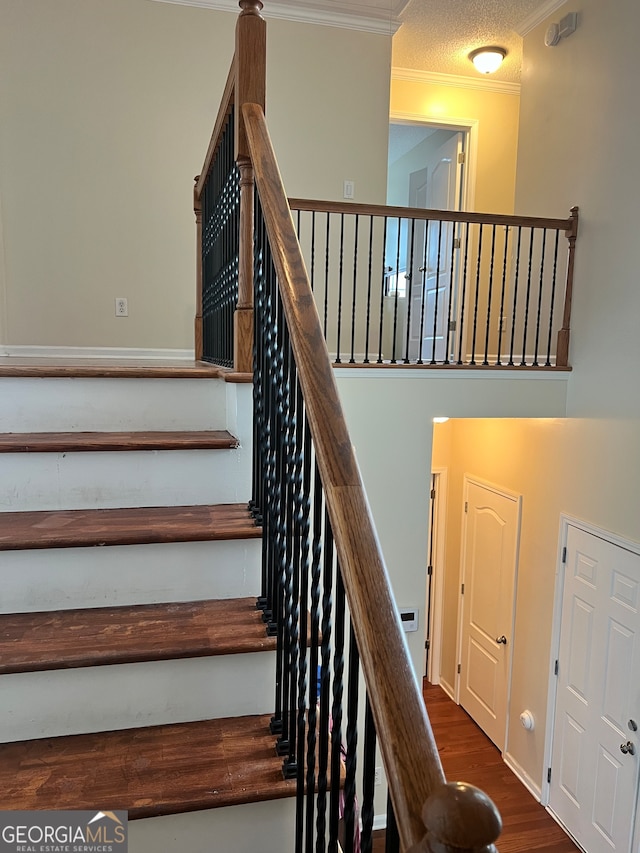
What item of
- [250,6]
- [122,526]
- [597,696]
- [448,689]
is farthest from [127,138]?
[448,689]

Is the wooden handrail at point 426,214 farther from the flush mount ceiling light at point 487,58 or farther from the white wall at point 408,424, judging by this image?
the flush mount ceiling light at point 487,58

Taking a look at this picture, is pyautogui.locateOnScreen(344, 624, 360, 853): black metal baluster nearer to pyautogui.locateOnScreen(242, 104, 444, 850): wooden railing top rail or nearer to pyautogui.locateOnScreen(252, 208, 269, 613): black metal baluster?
pyautogui.locateOnScreen(242, 104, 444, 850): wooden railing top rail

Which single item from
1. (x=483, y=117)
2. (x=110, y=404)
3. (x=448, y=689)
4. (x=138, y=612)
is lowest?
(x=448, y=689)

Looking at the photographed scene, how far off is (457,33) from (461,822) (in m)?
5.51

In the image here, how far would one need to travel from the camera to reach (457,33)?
4742 millimetres

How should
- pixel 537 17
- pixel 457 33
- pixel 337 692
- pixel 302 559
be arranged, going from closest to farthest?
pixel 337 692 < pixel 302 559 < pixel 537 17 < pixel 457 33

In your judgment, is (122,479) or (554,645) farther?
(554,645)

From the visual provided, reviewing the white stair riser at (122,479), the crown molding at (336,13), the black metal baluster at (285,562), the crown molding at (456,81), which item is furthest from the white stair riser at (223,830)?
the crown molding at (456,81)

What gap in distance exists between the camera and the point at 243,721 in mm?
1468

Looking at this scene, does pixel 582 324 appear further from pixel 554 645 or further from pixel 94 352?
pixel 94 352

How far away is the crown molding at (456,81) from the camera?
5371mm

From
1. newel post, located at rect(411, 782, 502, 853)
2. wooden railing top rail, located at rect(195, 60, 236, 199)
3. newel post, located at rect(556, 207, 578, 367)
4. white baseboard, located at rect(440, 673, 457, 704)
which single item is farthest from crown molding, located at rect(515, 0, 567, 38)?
white baseboard, located at rect(440, 673, 457, 704)

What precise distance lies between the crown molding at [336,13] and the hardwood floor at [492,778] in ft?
17.4

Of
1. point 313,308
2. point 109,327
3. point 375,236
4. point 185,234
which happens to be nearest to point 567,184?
point 375,236
